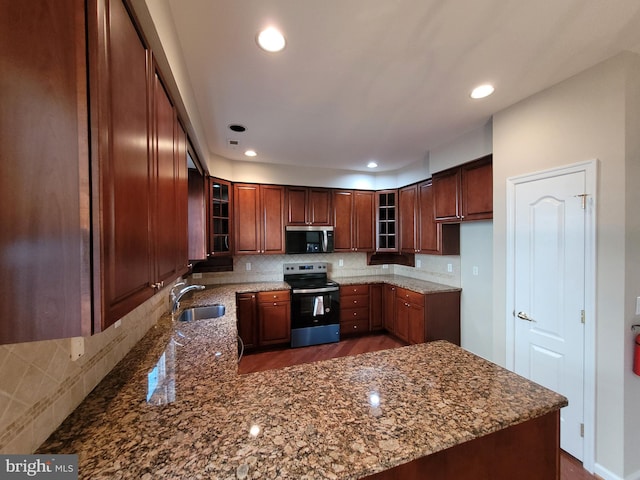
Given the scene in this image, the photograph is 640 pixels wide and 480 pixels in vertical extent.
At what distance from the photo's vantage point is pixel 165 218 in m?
1.14

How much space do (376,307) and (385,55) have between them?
3.42 m

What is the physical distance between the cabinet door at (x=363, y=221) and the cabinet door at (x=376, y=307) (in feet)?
2.15

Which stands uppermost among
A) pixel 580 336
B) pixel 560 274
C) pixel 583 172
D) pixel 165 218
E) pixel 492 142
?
pixel 492 142

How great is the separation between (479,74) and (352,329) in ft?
11.2

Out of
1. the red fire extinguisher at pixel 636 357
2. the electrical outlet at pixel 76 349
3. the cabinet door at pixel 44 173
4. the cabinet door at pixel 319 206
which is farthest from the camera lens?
the cabinet door at pixel 319 206

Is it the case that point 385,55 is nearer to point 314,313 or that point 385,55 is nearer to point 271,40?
point 271,40

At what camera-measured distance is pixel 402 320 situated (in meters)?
3.63

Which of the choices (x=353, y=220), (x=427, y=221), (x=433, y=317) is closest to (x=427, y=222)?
(x=427, y=221)

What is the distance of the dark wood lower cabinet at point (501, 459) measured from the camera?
0.80 metres

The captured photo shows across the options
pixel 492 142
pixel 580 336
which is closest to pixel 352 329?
pixel 580 336

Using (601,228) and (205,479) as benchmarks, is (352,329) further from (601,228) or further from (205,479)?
(205,479)

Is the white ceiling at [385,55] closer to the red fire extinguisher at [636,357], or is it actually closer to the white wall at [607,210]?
the white wall at [607,210]

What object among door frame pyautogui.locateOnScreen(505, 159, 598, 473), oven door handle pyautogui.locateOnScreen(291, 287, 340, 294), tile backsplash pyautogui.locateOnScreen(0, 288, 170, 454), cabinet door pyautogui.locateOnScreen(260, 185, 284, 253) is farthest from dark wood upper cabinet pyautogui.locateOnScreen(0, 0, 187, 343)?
cabinet door pyautogui.locateOnScreen(260, 185, 284, 253)

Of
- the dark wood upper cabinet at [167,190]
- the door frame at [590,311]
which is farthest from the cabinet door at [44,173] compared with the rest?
the door frame at [590,311]
